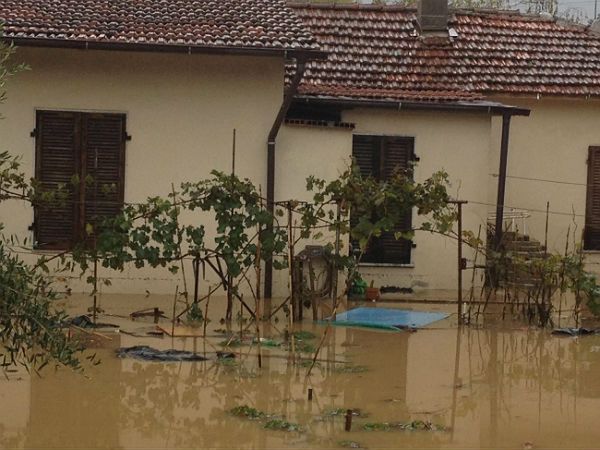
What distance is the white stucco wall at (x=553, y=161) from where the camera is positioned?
21141mm

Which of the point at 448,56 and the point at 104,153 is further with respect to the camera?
the point at 448,56

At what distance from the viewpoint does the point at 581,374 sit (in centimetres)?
1308

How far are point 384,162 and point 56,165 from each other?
199 inches

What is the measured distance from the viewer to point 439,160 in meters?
19.5

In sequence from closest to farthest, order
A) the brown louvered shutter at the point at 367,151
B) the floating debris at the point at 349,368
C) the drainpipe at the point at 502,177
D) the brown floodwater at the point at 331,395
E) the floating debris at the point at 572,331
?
the brown floodwater at the point at 331,395 → the floating debris at the point at 349,368 → the floating debris at the point at 572,331 → the drainpipe at the point at 502,177 → the brown louvered shutter at the point at 367,151

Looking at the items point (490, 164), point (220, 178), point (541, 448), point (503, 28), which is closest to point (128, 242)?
point (220, 178)

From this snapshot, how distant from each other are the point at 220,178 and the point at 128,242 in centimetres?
123

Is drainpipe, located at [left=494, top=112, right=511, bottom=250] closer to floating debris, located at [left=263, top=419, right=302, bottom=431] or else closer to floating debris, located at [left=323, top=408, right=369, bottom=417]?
floating debris, located at [left=323, top=408, right=369, bottom=417]

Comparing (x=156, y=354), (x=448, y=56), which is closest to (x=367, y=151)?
(x=448, y=56)

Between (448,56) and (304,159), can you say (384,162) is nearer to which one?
(304,159)

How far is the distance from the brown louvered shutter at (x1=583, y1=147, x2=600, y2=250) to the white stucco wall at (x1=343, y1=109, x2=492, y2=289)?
101 inches

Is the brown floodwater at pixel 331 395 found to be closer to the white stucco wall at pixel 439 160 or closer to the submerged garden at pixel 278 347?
the submerged garden at pixel 278 347

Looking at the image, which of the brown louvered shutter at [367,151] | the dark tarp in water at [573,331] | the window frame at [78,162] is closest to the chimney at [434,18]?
the brown louvered shutter at [367,151]

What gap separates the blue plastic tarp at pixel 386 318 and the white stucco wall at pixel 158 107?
8.28 ft
